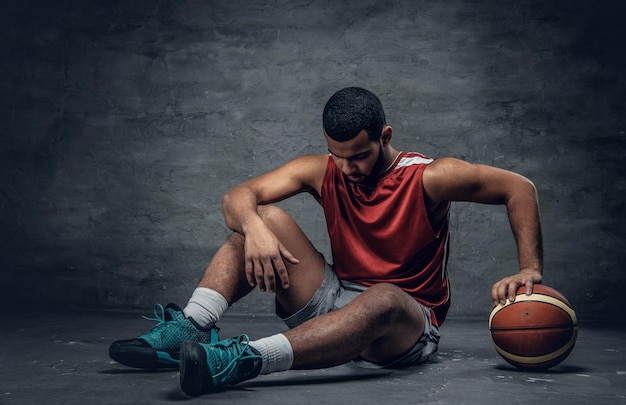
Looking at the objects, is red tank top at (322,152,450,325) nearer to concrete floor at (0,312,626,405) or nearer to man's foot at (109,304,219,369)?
concrete floor at (0,312,626,405)

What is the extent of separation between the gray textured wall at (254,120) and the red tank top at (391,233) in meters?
1.67

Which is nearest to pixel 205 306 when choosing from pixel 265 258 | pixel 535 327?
pixel 265 258

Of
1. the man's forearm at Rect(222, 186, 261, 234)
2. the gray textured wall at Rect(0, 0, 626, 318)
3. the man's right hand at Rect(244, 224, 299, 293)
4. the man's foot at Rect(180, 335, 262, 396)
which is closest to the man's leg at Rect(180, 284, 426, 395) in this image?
the man's foot at Rect(180, 335, 262, 396)

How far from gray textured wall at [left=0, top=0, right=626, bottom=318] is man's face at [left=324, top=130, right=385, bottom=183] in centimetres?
183

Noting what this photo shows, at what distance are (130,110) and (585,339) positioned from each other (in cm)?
286

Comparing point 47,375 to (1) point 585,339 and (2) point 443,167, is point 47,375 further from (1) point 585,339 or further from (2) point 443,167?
(1) point 585,339

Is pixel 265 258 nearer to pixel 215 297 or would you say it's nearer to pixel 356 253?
pixel 215 297

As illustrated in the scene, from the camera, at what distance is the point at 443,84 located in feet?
14.4

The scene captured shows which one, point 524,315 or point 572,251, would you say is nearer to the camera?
point 524,315

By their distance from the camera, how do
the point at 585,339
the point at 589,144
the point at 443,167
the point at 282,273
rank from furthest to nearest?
the point at 589,144 → the point at 585,339 → the point at 443,167 → the point at 282,273

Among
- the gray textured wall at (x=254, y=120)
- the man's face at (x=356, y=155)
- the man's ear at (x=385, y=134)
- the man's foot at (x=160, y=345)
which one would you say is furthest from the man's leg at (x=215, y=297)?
the gray textured wall at (x=254, y=120)

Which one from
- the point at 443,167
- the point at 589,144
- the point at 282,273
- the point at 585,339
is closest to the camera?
the point at 282,273

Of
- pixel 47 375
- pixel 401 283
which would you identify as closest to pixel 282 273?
pixel 401 283

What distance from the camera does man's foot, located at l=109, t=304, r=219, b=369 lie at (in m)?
2.49
